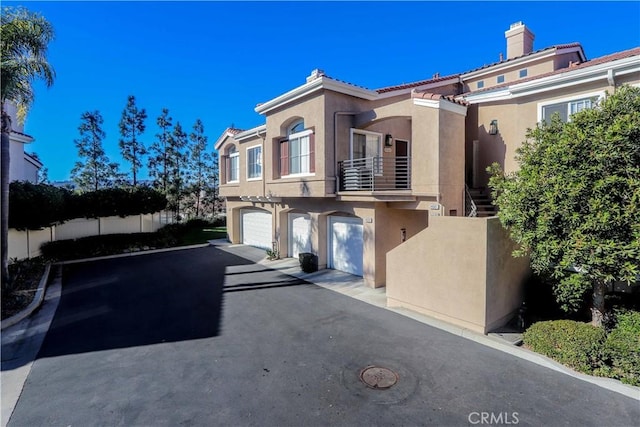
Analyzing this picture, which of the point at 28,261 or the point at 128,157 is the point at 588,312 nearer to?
the point at 28,261

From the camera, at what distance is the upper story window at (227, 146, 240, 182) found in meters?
23.4

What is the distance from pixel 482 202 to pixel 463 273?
221 inches

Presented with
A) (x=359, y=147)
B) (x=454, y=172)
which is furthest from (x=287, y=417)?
(x=359, y=147)

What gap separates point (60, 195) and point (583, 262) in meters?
23.4

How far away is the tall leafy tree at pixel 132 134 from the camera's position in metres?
29.1

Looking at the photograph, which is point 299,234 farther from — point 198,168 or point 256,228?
point 198,168

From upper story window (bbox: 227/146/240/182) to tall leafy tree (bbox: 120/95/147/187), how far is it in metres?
12.0

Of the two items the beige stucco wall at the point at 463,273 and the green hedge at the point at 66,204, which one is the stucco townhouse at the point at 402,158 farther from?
the green hedge at the point at 66,204

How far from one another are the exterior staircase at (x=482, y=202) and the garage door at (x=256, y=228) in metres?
12.9

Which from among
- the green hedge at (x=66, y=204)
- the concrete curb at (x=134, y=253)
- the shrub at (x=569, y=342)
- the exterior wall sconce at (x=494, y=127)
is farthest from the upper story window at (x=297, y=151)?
the green hedge at (x=66, y=204)

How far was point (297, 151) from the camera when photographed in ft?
50.3

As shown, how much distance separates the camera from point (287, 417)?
200 inches

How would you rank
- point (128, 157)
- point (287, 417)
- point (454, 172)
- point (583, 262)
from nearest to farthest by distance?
point (287, 417), point (583, 262), point (454, 172), point (128, 157)

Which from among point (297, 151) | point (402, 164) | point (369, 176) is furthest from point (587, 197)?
point (297, 151)
